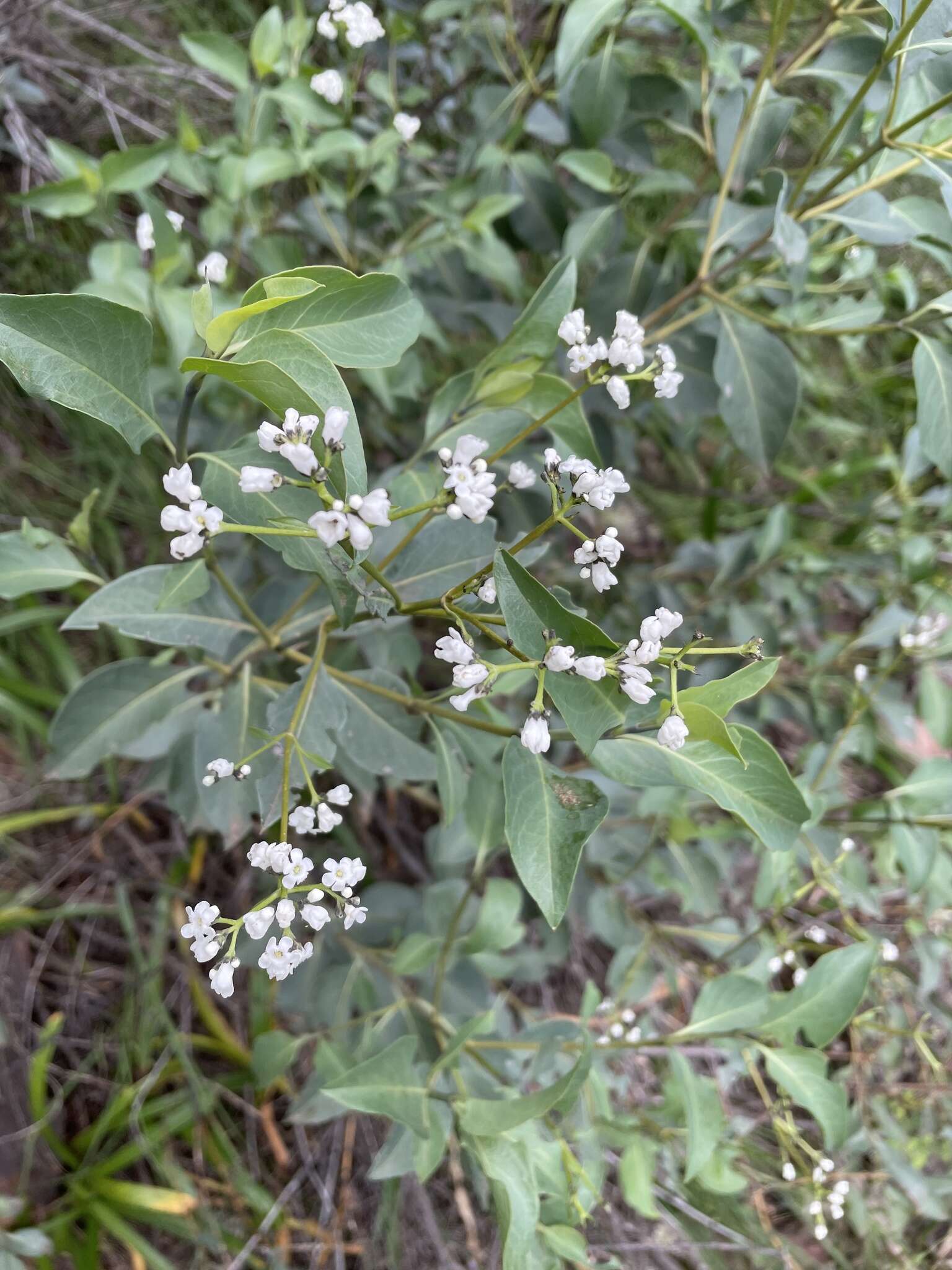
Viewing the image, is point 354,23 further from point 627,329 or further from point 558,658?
point 558,658

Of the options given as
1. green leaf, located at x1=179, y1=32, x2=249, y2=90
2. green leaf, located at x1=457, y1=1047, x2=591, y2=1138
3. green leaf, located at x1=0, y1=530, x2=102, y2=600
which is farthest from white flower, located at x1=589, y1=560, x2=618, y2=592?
green leaf, located at x1=179, y1=32, x2=249, y2=90

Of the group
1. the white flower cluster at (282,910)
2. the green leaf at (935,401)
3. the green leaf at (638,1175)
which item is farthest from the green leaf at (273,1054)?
the green leaf at (935,401)

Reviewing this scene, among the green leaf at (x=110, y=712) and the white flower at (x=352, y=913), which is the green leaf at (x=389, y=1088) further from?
Answer: the green leaf at (x=110, y=712)

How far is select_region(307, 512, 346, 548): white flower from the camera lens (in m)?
0.56

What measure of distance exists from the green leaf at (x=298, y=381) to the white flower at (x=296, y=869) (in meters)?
0.30

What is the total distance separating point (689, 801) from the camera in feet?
5.12

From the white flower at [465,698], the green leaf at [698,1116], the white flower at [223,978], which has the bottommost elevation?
the green leaf at [698,1116]

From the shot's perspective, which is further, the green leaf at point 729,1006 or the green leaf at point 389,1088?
the green leaf at point 729,1006

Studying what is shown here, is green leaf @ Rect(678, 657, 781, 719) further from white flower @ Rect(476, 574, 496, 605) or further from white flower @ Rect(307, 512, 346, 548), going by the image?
white flower @ Rect(307, 512, 346, 548)

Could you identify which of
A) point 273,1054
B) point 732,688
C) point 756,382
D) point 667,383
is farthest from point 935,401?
point 273,1054

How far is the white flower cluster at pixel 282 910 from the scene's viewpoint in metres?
0.66

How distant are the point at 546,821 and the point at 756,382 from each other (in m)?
0.77

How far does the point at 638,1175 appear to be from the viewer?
1.14 meters

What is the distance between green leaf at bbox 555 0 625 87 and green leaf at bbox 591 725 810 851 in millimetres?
851
